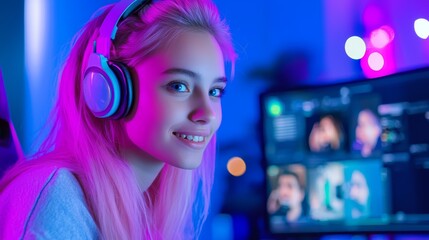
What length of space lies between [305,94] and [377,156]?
0.82ft

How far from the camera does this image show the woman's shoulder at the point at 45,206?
0.73 m

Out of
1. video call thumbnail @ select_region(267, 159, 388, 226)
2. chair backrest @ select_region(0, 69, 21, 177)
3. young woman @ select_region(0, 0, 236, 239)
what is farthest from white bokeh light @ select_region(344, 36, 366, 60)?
chair backrest @ select_region(0, 69, 21, 177)

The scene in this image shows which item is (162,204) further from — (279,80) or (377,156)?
(279,80)

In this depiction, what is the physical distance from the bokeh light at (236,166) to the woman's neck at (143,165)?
73 centimetres

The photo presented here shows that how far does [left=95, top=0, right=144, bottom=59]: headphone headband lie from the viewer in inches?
33.9

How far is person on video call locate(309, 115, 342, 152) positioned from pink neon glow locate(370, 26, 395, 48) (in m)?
0.22

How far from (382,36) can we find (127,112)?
2.63 feet

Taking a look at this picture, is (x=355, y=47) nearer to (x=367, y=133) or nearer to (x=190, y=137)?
(x=367, y=133)

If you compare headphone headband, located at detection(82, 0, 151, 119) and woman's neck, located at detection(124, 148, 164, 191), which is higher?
headphone headband, located at detection(82, 0, 151, 119)

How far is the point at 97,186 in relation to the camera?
82 centimetres

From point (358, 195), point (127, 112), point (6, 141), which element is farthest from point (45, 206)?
point (358, 195)

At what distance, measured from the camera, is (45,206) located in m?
0.74

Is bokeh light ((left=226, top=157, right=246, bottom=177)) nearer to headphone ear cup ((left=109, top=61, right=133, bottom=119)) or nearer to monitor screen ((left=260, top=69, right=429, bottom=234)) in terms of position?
monitor screen ((left=260, top=69, right=429, bottom=234))

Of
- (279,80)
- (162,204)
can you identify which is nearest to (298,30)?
(279,80)
